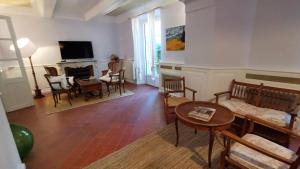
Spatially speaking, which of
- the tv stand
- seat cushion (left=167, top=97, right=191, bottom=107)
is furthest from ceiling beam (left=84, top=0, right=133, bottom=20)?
seat cushion (left=167, top=97, right=191, bottom=107)

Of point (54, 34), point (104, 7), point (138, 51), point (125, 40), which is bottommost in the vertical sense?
point (138, 51)

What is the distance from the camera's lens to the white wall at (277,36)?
2.28m

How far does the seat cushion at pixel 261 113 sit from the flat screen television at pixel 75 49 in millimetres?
5314

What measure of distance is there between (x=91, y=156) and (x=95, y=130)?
2.32ft

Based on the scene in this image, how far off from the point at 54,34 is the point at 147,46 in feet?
10.9

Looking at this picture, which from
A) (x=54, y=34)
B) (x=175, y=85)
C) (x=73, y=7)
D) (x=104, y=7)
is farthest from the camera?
(x=54, y=34)

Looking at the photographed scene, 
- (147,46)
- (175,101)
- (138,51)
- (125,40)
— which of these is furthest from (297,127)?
(125,40)

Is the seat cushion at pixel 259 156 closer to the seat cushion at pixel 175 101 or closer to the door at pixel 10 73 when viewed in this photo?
the seat cushion at pixel 175 101

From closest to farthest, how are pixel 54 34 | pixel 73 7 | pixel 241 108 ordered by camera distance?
pixel 241 108 < pixel 73 7 < pixel 54 34

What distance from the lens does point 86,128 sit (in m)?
2.81

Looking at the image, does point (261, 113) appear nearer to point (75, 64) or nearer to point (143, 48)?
point (143, 48)

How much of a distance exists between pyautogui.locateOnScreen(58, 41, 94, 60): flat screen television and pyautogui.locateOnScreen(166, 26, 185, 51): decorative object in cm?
335

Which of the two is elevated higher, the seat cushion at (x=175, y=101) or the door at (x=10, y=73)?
the door at (x=10, y=73)

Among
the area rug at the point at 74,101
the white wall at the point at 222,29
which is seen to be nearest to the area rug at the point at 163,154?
the white wall at the point at 222,29
